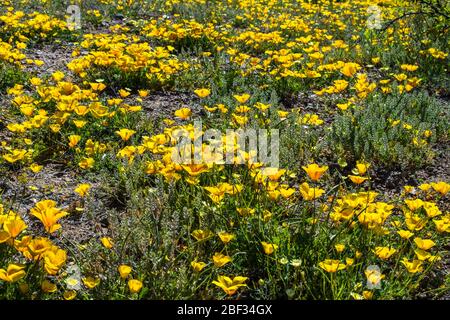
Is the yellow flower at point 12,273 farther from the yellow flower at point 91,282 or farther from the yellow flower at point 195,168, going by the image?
the yellow flower at point 195,168

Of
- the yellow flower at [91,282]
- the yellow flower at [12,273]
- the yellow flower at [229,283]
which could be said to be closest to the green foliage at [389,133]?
the yellow flower at [229,283]

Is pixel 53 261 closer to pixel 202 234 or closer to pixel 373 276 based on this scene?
pixel 202 234

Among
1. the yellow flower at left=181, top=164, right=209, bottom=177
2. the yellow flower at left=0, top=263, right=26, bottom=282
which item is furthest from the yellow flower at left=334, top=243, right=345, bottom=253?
the yellow flower at left=0, top=263, right=26, bottom=282

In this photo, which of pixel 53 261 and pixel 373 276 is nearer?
pixel 53 261

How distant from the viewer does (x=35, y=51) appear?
7.17 m

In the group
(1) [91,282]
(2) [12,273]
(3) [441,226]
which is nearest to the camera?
(2) [12,273]

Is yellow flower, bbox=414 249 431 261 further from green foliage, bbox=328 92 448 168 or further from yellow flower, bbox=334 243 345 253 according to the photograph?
green foliage, bbox=328 92 448 168

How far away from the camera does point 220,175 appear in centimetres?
371

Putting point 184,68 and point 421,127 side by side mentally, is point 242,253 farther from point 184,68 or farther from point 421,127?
point 184,68

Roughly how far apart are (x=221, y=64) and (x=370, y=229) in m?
4.41

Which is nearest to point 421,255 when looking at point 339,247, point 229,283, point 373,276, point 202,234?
point 373,276

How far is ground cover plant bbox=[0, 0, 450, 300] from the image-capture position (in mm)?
2705

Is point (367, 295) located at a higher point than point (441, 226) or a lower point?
lower

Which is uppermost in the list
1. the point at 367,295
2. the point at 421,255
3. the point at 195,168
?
the point at 195,168
